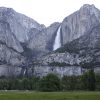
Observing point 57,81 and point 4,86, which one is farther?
point 4,86

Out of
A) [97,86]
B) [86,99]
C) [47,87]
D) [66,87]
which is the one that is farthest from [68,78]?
[86,99]

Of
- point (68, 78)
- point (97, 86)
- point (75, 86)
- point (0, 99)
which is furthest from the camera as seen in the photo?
point (68, 78)

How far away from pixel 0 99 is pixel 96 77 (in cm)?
9771

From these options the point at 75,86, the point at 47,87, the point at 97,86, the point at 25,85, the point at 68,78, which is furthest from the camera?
the point at 25,85

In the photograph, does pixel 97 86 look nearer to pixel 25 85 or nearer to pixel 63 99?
pixel 25 85

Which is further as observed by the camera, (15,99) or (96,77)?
(96,77)

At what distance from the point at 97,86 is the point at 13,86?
195 feet

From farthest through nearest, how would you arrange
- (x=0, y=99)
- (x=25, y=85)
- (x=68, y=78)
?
(x=25, y=85), (x=68, y=78), (x=0, y=99)

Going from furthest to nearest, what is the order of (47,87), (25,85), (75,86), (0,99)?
(25,85)
(75,86)
(47,87)
(0,99)

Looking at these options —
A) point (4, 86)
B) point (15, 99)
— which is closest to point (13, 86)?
point (4, 86)

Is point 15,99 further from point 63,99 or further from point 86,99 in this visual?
point 86,99

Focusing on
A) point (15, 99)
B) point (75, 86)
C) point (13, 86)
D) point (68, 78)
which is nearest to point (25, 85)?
point (13, 86)

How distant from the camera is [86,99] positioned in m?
36.2

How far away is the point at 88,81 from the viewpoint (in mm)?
120562
